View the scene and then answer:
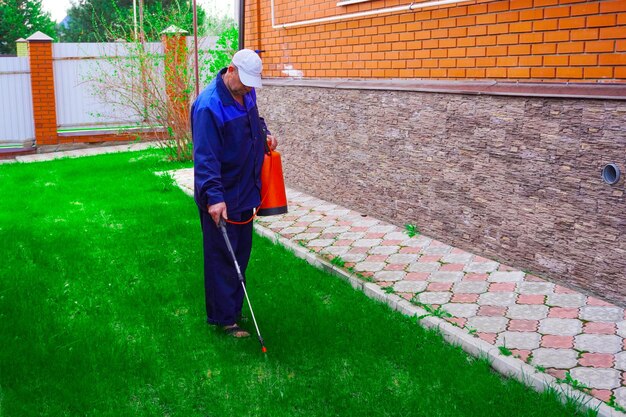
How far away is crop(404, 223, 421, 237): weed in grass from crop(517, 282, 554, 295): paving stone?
1783 mm

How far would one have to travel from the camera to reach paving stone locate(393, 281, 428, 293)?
5914 mm

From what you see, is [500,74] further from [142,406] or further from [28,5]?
[28,5]

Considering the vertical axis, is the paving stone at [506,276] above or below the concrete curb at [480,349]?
above

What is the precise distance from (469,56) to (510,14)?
0.61m

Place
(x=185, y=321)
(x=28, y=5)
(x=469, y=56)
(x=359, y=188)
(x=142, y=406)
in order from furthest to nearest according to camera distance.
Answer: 1. (x=28, y=5)
2. (x=359, y=188)
3. (x=469, y=56)
4. (x=185, y=321)
5. (x=142, y=406)

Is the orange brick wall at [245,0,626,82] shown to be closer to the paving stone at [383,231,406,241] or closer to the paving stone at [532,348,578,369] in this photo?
the paving stone at [383,231,406,241]

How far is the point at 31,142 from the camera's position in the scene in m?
17.2

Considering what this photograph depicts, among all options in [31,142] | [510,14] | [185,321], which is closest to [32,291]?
[185,321]

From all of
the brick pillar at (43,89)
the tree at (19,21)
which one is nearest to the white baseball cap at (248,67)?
the brick pillar at (43,89)

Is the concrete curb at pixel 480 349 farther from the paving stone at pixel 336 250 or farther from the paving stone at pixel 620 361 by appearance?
the paving stone at pixel 620 361

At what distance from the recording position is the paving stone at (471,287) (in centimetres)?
580

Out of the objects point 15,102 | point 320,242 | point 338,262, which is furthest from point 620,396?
point 15,102

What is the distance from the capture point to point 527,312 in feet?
17.4

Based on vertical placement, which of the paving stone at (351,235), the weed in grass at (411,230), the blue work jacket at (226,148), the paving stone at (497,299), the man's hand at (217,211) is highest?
the blue work jacket at (226,148)
